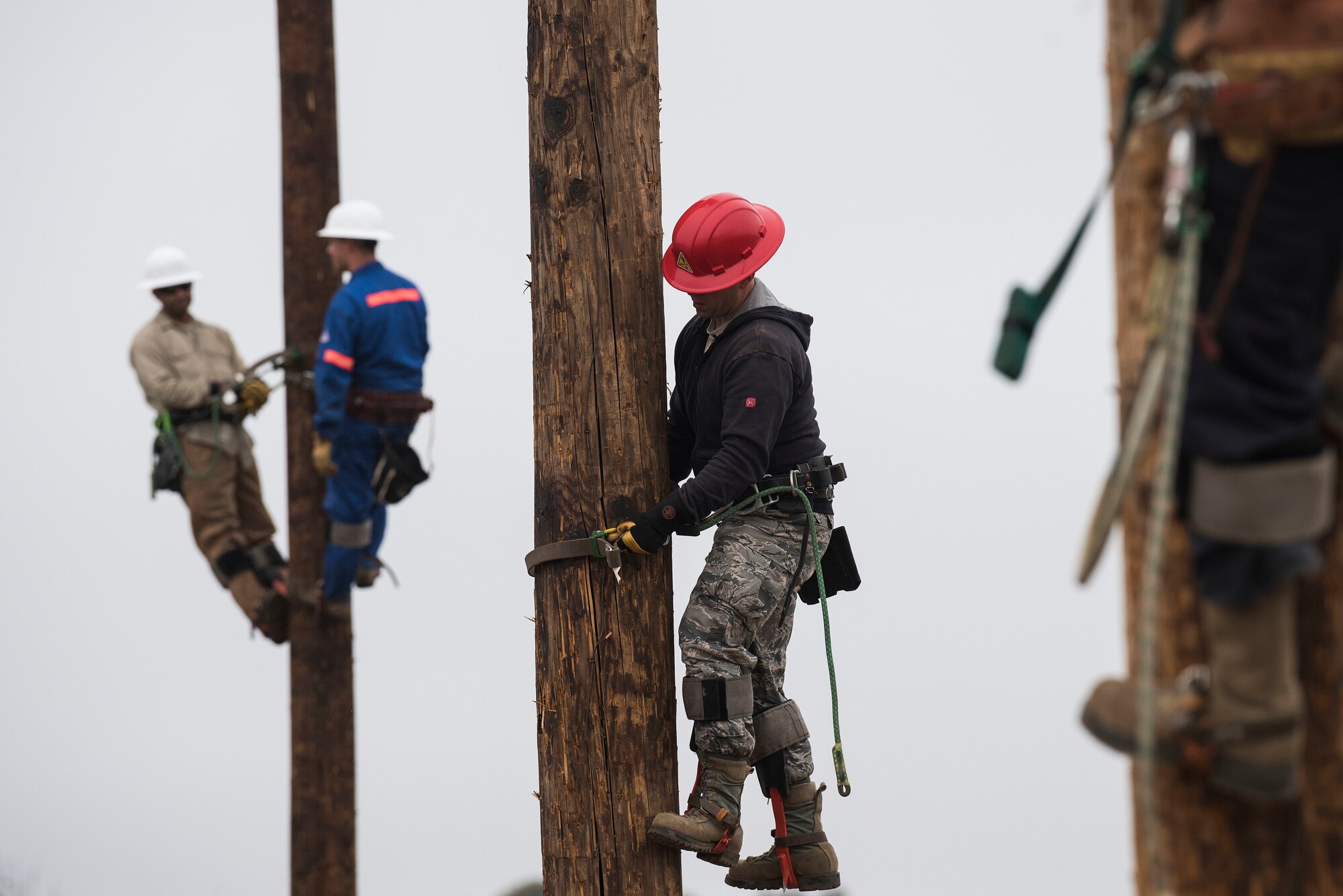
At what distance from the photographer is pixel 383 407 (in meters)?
7.91

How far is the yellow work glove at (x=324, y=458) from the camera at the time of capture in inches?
311

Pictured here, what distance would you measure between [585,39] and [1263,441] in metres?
2.71

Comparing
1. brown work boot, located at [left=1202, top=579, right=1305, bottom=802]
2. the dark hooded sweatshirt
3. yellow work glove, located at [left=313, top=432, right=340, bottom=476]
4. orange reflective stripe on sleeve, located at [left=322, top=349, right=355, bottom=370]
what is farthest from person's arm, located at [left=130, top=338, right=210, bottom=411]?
brown work boot, located at [left=1202, top=579, right=1305, bottom=802]

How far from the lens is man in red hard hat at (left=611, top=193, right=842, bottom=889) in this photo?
15.2 ft

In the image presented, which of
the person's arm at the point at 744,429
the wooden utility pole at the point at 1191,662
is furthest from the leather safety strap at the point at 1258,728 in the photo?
the person's arm at the point at 744,429

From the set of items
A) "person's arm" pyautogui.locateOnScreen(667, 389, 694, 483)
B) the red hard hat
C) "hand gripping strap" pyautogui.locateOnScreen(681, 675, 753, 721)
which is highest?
the red hard hat

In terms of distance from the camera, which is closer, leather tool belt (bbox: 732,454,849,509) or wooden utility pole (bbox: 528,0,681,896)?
wooden utility pole (bbox: 528,0,681,896)

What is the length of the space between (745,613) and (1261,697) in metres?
2.23

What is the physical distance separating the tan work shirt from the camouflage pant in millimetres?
4846

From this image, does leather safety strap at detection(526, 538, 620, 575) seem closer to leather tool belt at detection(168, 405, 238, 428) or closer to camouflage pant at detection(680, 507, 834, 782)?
camouflage pant at detection(680, 507, 834, 782)

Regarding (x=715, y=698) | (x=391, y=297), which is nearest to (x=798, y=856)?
(x=715, y=698)

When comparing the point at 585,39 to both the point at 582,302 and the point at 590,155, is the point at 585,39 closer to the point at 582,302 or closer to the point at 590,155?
the point at 590,155

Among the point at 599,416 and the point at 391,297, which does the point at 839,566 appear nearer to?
the point at 599,416

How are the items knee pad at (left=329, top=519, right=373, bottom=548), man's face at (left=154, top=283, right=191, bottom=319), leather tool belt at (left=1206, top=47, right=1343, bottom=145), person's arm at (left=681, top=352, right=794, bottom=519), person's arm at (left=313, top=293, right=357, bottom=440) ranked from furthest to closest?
man's face at (left=154, top=283, right=191, bottom=319) → knee pad at (left=329, top=519, right=373, bottom=548) → person's arm at (left=313, top=293, right=357, bottom=440) → person's arm at (left=681, top=352, right=794, bottom=519) → leather tool belt at (left=1206, top=47, right=1343, bottom=145)
